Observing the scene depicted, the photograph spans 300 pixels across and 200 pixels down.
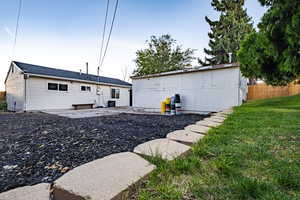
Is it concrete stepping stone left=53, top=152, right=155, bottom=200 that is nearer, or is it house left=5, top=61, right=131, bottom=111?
concrete stepping stone left=53, top=152, right=155, bottom=200

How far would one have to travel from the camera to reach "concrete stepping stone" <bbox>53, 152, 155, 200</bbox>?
2.45 ft

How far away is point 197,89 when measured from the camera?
6.74 metres

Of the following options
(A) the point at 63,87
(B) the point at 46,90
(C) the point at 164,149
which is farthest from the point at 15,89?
(C) the point at 164,149

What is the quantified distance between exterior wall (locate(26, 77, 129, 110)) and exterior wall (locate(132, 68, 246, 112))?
480 centimetres

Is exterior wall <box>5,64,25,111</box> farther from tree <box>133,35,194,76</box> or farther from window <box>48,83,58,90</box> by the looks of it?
tree <box>133,35,194,76</box>

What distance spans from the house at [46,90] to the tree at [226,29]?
515 inches

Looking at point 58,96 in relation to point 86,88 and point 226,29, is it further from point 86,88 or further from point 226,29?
point 226,29

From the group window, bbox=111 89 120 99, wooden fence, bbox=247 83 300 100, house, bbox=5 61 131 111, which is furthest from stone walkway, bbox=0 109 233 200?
wooden fence, bbox=247 83 300 100

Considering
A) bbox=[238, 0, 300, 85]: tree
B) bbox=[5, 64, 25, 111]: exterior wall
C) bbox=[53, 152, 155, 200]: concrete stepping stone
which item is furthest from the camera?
bbox=[5, 64, 25, 111]: exterior wall

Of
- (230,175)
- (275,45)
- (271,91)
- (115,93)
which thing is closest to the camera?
(230,175)

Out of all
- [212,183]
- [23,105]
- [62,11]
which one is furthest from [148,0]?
[23,105]

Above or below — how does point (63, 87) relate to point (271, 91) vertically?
above

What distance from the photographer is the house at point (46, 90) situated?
8.28m

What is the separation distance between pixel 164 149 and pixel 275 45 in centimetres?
534
